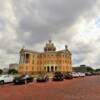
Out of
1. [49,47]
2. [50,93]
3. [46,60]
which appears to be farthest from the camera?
[49,47]

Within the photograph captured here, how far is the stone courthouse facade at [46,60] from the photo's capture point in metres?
129

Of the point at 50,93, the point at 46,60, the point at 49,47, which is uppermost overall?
the point at 49,47

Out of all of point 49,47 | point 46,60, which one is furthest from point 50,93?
point 49,47

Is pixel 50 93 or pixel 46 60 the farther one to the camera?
pixel 46 60

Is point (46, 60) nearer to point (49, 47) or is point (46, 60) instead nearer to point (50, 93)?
point (49, 47)

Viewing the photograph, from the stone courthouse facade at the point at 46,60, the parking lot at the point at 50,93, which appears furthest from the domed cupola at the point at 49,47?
the parking lot at the point at 50,93

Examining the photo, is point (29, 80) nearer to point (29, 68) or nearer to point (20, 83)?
point (20, 83)

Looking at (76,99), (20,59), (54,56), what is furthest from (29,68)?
(76,99)

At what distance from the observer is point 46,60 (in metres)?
134

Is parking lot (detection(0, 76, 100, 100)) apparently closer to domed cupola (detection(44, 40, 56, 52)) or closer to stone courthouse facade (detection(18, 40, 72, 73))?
stone courthouse facade (detection(18, 40, 72, 73))

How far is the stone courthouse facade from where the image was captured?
128750mm

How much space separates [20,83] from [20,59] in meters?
97.6

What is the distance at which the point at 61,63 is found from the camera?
135 metres

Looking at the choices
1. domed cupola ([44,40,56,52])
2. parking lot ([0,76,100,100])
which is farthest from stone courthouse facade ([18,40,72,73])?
parking lot ([0,76,100,100])
